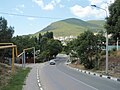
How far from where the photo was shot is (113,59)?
43.1 metres

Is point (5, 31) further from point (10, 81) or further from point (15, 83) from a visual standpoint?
point (15, 83)

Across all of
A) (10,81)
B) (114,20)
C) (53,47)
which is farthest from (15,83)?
(53,47)

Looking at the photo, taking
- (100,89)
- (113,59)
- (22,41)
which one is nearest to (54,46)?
(22,41)

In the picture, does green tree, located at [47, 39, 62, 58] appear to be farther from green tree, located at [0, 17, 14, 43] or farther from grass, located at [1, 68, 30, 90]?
grass, located at [1, 68, 30, 90]

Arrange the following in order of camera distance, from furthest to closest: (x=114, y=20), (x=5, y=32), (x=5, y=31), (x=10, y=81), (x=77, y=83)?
1. (x=5, y=31)
2. (x=5, y=32)
3. (x=114, y=20)
4. (x=10, y=81)
5. (x=77, y=83)

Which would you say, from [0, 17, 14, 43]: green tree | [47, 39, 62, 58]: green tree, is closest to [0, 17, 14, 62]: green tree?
[0, 17, 14, 43]: green tree

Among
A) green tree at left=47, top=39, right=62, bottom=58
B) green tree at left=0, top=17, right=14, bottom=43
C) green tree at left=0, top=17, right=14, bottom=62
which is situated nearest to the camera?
green tree at left=0, top=17, right=14, bottom=62

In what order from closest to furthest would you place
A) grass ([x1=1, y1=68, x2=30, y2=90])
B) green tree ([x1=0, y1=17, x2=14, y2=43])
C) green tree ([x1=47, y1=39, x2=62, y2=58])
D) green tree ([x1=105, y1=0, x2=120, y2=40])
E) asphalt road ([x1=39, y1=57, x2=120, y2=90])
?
grass ([x1=1, y1=68, x2=30, y2=90]) < asphalt road ([x1=39, y1=57, x2=120, y2=90]) < green tree ([x1=105, y1=0, x2=120, y2=40]) < green tree ([x1=0, y1=17, x2=14, y2=43]) < green tree ([x1=47, y1=39, x2=62, y2=58])

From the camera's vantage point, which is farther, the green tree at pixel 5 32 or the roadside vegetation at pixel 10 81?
the green tree at pixel 5 32

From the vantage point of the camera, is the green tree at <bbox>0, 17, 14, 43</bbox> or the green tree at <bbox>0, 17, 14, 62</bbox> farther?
the green tree at <bbox>0, 17, 14, 43</bbox>

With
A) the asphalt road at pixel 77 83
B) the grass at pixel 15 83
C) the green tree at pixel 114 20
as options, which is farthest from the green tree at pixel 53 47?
the grass at pixel 15 83

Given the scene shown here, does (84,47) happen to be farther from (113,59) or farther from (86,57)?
(113,59)

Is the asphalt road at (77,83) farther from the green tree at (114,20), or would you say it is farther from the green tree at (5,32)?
the green tree at (5,32)

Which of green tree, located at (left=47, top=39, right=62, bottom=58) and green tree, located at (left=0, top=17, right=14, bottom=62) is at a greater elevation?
green tree, located at (left=0, top=17, right=14, bottom=62)
